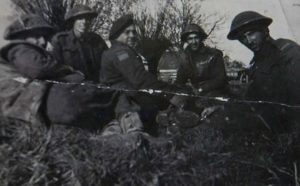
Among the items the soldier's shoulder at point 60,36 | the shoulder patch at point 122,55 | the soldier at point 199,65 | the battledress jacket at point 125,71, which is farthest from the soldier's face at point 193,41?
the shoulder patch at point 122,55

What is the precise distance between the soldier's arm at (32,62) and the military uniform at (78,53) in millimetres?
1765

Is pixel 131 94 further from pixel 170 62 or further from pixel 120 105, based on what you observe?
pixel 170 62

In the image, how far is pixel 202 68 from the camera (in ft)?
22.3

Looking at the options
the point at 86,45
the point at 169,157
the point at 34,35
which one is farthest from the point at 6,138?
the point at 86,45

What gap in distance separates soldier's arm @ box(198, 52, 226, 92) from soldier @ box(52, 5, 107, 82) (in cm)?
124

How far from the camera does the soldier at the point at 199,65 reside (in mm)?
6484

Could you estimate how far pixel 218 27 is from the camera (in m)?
11.3

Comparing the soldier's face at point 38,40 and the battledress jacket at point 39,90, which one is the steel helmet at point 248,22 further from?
the soldier's face at point 38,40

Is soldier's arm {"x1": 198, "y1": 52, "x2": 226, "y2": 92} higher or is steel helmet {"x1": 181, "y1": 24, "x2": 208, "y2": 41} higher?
steel helmet {"x1": 181, "y1": 24, "x2": 208, "y2": 41}

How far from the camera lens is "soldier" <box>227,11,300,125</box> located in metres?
4.40

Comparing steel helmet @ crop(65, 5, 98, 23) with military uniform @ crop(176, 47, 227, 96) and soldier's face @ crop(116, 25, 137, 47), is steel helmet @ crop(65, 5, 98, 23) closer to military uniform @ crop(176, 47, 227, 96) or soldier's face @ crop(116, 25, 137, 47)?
soldier's face @ crop(116, 25, 137, 47)

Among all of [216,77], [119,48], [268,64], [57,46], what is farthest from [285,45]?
[57,46]

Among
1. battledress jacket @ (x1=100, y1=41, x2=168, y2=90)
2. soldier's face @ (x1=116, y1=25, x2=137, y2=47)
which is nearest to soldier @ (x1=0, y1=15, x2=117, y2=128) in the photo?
battledress jacket @ (x1=100, y1=41, x2=168, y2=90)

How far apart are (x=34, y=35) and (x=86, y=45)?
5.91ft
